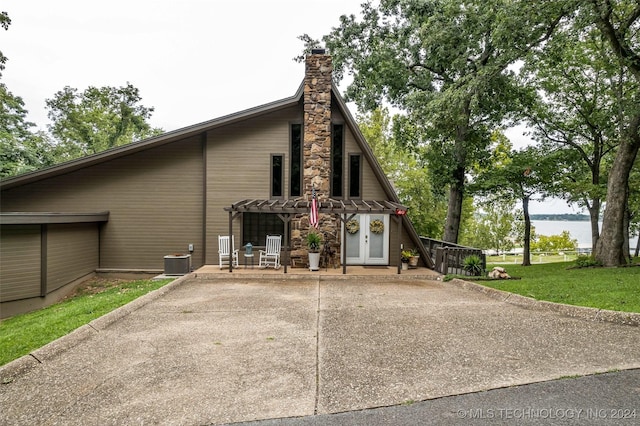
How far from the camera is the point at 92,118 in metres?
26.3

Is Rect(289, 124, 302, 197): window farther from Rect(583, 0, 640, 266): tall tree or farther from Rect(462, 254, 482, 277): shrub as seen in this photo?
Rect(583, 0, 640, 266): tall tree

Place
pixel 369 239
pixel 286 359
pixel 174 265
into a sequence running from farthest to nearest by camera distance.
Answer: pixel 369 239, pixel 174 265, pixel 286 359

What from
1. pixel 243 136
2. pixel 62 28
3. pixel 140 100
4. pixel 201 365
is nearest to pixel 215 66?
pixel 140 100

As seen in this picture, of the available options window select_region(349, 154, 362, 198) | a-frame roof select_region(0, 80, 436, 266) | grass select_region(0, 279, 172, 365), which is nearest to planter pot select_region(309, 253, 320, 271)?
window select_region(349, 154, 362, 198)

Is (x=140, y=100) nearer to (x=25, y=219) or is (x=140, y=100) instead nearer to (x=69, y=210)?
(x=69, y=210)

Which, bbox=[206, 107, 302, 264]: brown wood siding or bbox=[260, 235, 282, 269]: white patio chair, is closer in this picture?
bbox=[260, 235, 282, 269]: white patio chair

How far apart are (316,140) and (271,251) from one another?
396 centimetres

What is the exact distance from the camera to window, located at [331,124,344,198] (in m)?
11.4

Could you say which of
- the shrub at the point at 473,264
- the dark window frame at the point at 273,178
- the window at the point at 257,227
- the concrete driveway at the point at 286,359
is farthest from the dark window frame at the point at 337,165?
the concrete driveway at the point at 286,359

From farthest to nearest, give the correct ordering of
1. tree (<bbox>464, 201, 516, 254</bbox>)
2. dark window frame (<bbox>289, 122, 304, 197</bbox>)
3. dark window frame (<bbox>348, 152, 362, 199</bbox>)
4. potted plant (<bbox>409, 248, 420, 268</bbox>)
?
tree (<bbox>464, 201, 516, 254</bbox>)
dark window frame (<bbox>348, 152, 362, 199</bbox>)
dark window frame (<bbox>289, 122, 304, 197</bbox>)
potted plant (<bbox>409, 248, 420, 268</bbox>)

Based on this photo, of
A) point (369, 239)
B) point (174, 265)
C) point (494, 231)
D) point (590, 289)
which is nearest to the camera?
point (590, 289)

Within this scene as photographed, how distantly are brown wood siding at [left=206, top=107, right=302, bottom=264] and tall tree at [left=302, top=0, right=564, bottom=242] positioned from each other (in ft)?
18.1

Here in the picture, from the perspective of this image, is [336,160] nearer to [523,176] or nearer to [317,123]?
[317,123]

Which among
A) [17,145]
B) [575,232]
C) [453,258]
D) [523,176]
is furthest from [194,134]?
[575,232]
